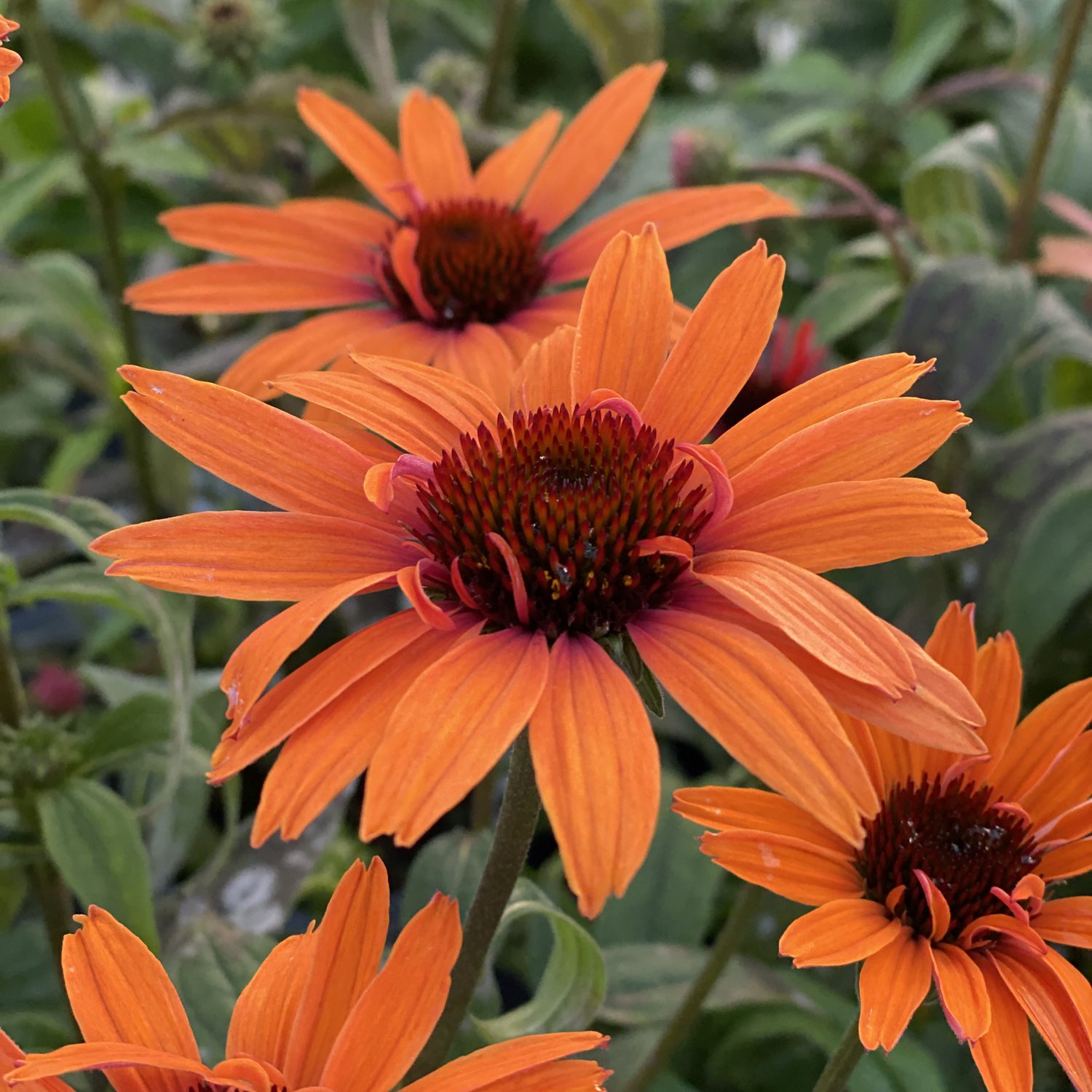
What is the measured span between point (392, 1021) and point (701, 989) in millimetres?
231

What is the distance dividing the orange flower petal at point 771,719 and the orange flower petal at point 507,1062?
0.31ft

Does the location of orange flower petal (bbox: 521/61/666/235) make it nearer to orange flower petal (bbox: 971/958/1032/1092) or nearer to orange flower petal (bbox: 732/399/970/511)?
orange flower petal (bbox: 732/399/970/511)

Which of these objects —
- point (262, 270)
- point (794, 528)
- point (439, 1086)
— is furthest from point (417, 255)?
point (439, 1086)

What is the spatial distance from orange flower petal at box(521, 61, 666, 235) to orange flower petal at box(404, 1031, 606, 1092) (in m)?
0.51

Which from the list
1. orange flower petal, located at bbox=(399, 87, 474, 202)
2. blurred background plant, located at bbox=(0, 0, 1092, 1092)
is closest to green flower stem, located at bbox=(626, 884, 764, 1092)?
blurred background plant, located at bbox=(0, 0, 1092, 1092)

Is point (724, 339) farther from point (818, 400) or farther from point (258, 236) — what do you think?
point (258, 236)

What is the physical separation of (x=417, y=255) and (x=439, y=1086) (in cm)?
47

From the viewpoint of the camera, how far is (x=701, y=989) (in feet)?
1.98

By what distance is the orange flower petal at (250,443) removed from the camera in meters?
0.45

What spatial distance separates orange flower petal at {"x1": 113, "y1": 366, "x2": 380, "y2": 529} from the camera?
0.45 m

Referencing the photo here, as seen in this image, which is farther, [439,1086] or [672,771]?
[672,771]

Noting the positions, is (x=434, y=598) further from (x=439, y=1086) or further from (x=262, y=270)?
(x=262, y=270)

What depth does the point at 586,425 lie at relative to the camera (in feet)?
1.61

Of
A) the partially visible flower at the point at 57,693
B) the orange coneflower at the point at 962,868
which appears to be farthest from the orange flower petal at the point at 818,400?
the partially visible flower at the point at 57,693
